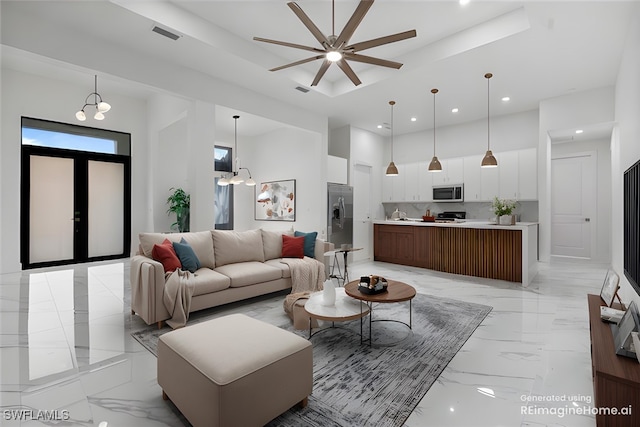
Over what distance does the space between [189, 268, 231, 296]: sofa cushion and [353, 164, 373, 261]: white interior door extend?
3789 millimetres

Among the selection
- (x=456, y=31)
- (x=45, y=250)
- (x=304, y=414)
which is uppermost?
(x=456, y=31)

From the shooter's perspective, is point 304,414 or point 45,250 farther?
point 45,250

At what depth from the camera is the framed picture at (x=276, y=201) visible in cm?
687

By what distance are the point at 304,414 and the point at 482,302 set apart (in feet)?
10.1

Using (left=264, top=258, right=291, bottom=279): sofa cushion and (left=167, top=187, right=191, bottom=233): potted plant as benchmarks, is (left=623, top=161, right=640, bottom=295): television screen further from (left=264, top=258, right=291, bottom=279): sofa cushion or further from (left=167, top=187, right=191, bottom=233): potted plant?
(left=167, top=187, right=191, bottom=233): potted plant

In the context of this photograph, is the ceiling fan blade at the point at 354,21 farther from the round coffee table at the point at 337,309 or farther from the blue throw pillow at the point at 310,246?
the blue throw pillow at the point at 310,246

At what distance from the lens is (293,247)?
4551 mm

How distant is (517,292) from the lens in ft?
14.2

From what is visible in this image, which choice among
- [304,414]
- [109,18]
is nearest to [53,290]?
[109,18]

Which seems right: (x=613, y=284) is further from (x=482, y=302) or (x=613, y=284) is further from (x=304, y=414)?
(x=304, y=414)

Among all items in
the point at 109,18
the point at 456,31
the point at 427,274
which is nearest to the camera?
the point at 109,18

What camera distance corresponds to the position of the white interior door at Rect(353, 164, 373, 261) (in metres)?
6.83

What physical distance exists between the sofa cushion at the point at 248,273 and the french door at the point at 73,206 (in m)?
4.34

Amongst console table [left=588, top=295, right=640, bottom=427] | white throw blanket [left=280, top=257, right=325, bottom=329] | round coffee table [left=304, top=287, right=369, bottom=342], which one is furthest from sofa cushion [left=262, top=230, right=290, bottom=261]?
console table [left=588, top=295, right=640, bottom=427]
